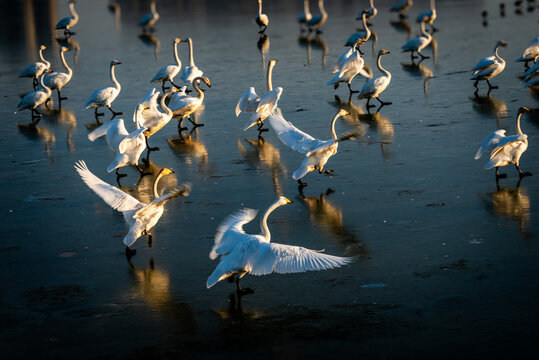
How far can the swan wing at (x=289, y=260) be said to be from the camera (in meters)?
7.59

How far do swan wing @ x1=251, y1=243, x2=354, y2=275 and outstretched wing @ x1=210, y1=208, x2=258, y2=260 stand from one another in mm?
474

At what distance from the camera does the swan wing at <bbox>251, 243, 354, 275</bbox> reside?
7590 mm

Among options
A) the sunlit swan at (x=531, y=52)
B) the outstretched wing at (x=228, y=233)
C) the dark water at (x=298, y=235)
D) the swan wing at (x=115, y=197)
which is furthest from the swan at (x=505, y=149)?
the sunlit swan at (x=531, y=52)

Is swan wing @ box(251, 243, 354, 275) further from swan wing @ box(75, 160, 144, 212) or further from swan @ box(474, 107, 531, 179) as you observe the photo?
swan @ box(474, 107, 531, 179)

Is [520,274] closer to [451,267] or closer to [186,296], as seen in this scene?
[451,267]

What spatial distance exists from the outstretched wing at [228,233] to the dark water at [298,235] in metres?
0.45

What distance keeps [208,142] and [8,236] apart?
5621 mm

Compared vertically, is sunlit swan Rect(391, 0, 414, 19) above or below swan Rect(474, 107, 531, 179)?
above

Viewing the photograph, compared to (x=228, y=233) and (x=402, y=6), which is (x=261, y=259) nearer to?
(x=228, y=233)

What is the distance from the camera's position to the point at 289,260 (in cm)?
773

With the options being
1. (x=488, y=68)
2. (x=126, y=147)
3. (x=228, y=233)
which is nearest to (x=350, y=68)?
(x=488, y=68)

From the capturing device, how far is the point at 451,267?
8.50 m

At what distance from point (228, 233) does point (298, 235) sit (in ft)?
5.47

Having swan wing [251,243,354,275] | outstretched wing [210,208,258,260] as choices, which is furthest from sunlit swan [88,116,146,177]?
swan wing [251,243,354,275]
